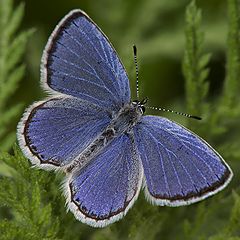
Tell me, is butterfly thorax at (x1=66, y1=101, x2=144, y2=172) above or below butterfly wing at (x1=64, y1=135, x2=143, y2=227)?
above

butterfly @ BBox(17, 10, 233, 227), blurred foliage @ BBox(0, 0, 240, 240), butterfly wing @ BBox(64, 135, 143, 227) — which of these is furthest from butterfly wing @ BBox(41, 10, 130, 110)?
butterfly wing @ BBox(64, 135, 143, 227)

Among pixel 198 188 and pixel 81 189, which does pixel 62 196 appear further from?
pixel 198 188

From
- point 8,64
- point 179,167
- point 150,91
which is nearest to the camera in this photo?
point 179,167

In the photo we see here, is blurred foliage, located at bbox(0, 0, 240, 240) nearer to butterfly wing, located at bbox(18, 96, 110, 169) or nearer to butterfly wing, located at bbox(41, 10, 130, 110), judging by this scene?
butterfly wing, located at bbox(18, 96, 110, 169)

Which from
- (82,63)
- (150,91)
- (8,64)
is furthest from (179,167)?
(150,91)

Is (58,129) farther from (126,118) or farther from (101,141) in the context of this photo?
(126,118)

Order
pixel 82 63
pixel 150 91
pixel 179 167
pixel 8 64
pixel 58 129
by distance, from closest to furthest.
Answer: pixel 179 167 < pixel 58 129 < pixel 82 63 < pixel 8 64 < pixel 150 91
